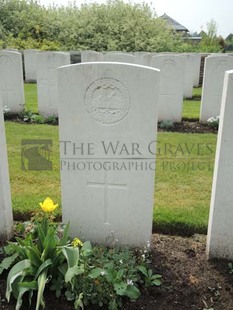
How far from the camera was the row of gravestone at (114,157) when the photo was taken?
2.68 metres

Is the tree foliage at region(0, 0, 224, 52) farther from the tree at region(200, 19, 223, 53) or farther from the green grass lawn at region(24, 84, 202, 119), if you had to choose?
the green grass lawn at region(24, 84, 202, 119)

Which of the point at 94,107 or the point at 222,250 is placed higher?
the point at 94,107

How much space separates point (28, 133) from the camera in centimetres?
669

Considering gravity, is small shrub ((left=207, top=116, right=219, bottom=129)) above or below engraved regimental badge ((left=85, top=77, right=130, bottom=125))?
below

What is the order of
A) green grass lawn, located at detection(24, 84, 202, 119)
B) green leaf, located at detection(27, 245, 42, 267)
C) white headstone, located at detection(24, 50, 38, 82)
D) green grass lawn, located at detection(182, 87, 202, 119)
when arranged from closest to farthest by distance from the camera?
green leaf, located at detection(27, 245, 42, 267)
green grass lawn, located at detection(182, 87, 202, 119)
green grass lawn, located at detection(24, 84, 202, 119)
white headstone, located at detection(24, 50, 38, 82)

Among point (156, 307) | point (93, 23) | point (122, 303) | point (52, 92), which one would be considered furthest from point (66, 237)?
point (93, 23)

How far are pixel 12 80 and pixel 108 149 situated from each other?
19.2 feet

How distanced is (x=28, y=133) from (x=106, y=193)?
13.4 feet

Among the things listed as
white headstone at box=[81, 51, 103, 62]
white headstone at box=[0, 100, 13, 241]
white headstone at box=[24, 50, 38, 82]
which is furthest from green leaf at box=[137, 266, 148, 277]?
white headstone at box=[24, 50, 38, 82]

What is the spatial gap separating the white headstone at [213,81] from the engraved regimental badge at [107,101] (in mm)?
5235

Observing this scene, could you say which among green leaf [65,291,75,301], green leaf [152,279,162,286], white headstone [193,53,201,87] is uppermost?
white headstone [193,53,201,87]

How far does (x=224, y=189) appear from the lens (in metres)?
2.78

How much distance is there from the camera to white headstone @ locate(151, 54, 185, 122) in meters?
7.37

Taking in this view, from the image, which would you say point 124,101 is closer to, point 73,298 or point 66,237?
point 66,237
